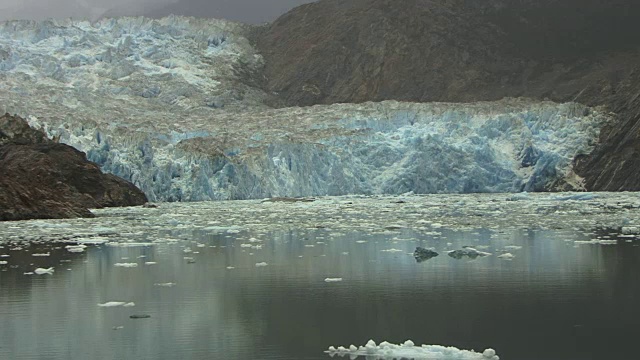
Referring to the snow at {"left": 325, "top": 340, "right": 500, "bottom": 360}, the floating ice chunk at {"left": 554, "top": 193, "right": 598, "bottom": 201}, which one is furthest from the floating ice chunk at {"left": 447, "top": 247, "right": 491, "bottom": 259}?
the floating ice chunk at {"left": 554, "top": 193, "right": 598, "bottom": 201}

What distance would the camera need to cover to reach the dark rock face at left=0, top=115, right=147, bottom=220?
62.3ft

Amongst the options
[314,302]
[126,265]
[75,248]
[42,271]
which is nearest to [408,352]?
[314,302]

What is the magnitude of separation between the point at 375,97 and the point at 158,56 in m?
13.7

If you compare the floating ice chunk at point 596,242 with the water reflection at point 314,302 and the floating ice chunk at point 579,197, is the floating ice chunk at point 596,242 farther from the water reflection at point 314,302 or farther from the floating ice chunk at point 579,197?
the floating ice chunk at point 579,197

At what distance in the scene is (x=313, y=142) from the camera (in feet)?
98.2

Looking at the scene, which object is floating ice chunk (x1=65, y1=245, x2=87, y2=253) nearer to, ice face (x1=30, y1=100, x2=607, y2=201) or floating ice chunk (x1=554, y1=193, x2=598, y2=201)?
ice face (x1=30, y1=100, x2=607, y2=201)

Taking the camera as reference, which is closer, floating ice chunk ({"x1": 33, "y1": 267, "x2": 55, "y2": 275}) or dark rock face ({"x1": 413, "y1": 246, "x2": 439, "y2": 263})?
floating ice chunk ({"x1": 33, "y1": 267, "x2": 55, "y2": 275})

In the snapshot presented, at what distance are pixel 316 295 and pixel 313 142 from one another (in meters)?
22.5

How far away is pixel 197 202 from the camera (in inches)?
1069

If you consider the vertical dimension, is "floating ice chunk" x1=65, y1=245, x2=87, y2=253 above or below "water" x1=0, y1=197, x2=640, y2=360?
above

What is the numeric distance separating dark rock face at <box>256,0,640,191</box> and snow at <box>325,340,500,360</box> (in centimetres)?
4163

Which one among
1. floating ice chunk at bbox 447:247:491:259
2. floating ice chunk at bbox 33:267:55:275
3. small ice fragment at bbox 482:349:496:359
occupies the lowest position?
small ice fragment at bbox 482:349:496:359

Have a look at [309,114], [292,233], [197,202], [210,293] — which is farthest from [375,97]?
[210,293]

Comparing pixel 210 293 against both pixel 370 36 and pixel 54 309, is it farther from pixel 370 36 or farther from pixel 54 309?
pixel 370 36
